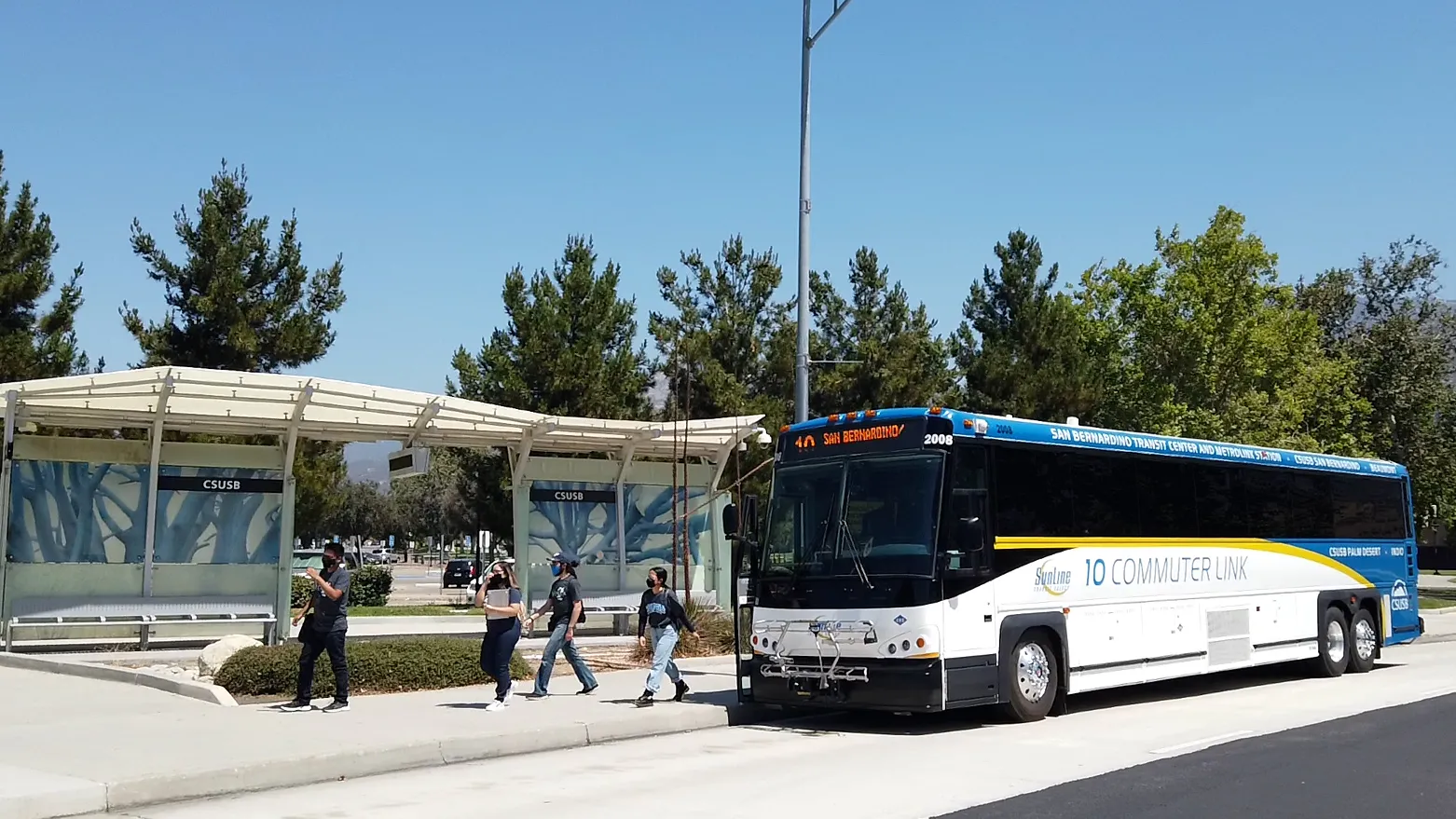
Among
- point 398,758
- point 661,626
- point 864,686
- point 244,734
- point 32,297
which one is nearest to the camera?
point 398,758

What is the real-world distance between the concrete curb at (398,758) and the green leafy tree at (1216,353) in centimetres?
2656

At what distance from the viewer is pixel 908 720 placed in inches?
553

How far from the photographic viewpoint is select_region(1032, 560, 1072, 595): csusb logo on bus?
1346 centimetres

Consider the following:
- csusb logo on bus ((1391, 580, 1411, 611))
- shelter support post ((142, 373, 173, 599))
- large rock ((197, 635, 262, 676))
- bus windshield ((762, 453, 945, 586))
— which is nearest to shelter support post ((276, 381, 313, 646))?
shelter support post ((142, 373, 173, 599))

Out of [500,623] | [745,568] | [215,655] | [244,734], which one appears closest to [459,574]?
[215,655]

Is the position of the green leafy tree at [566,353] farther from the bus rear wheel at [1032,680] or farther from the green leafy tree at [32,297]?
the bus rear wheel at [1032,680]

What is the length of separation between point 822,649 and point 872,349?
75.6ft

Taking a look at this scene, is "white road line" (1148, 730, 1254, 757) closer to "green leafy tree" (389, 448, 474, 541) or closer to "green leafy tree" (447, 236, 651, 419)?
"green leafy tree" (447, 236, 651, 419)

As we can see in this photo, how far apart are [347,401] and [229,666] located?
588cm

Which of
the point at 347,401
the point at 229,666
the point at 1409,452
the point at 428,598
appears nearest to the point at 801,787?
the point at 229,666

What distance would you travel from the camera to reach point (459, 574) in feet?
165

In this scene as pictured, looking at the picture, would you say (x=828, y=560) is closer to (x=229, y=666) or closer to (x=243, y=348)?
(x=229, y=666)

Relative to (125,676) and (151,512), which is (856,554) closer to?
(125,676)

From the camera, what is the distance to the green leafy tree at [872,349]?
115 feet
